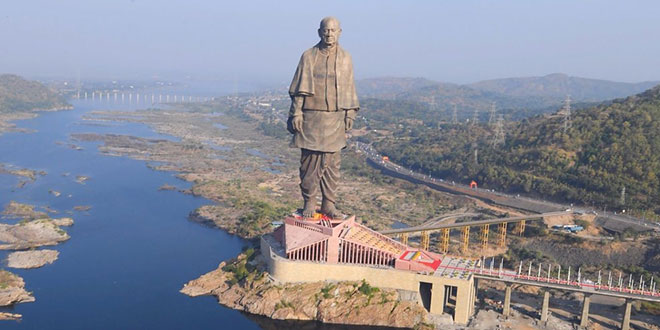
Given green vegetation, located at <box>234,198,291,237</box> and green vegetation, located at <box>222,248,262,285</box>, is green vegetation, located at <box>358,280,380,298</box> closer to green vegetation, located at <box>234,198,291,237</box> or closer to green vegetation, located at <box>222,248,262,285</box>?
green vegetation, located at <box>222,248,262,285</box>

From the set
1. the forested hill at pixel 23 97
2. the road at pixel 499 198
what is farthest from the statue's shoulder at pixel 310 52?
the forested hill at pixel 23 97

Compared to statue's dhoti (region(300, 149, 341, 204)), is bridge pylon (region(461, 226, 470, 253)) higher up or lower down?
lower down

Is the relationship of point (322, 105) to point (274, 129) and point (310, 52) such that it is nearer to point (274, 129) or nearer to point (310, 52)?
point (310, 52)

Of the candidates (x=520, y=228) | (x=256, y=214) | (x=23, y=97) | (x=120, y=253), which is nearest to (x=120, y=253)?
(x=120, y=253)

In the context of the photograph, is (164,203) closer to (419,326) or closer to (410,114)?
(419,326)

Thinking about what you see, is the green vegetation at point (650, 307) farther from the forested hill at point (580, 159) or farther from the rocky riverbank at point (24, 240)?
the rocky riverbank at point (24, 240)

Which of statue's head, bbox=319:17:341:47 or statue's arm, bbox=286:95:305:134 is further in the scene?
statue's arm, bbox=286:95:305:134

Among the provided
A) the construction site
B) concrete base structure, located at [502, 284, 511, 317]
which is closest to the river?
the construction site

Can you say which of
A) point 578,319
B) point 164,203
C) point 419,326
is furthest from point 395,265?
point 164,203
